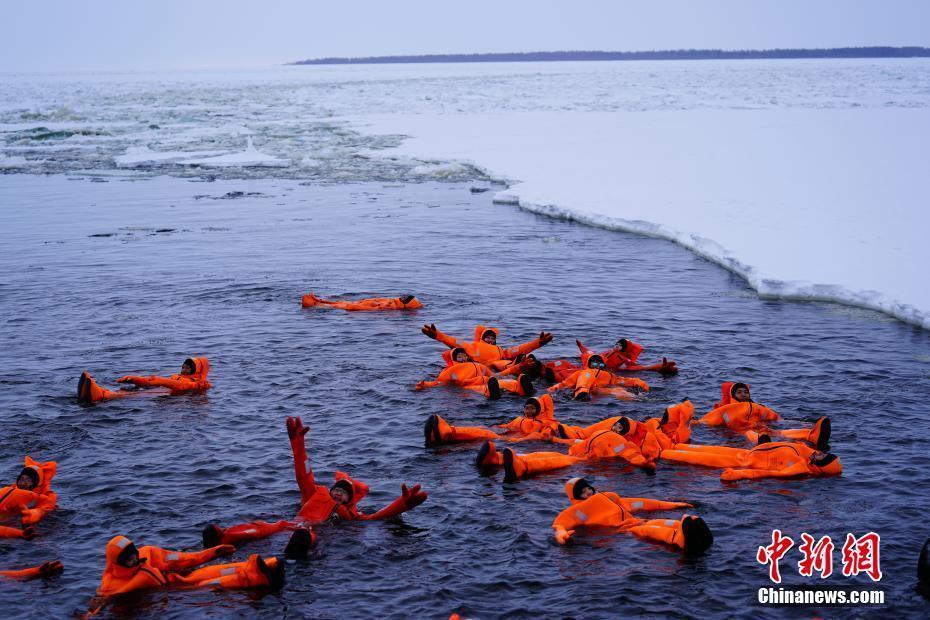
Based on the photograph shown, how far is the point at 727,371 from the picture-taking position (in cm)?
1434

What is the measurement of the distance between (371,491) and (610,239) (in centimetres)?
1514

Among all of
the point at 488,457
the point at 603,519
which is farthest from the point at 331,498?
the point at 603,519

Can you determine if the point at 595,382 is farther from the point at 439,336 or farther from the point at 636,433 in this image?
the point at 439,336

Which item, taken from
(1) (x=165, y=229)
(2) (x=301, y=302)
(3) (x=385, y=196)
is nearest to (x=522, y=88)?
(3) (x=385, y=196)

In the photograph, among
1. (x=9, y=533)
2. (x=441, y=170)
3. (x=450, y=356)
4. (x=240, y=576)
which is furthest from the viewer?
(x=441, y=170)

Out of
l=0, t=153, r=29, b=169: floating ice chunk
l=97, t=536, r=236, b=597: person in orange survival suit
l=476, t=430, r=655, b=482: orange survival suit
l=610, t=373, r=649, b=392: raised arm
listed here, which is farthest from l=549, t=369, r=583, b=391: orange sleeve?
l=0, t=153, r=29, b=169: floating ice chunk

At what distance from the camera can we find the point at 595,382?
13609 mm

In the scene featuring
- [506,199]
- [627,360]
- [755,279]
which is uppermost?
[506,199]

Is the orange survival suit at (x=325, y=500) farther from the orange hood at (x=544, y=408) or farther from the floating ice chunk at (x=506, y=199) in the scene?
the floating ice chunk at (x=506, y=199)

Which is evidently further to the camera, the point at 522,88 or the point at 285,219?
the point at 522,88

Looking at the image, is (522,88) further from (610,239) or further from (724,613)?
(724,613)

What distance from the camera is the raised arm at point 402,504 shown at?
9922 mm

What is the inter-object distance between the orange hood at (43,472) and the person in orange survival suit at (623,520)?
5518mm
